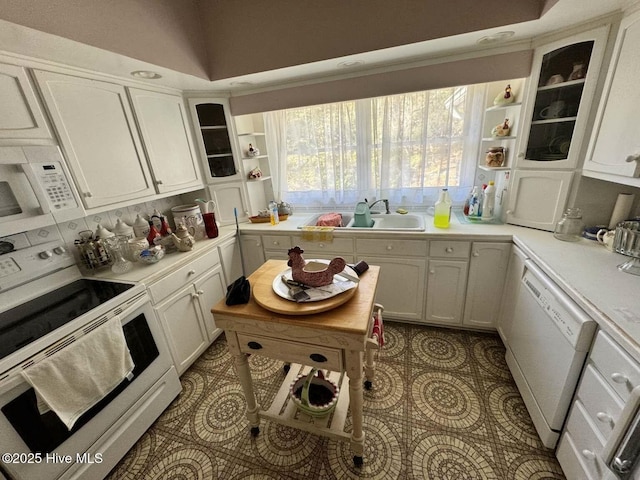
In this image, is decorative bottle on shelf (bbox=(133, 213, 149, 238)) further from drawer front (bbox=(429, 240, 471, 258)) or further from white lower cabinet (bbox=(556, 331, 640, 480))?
white lower cabinet (bbox=(556, 331, 640, 480))

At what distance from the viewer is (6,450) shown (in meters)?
0.98

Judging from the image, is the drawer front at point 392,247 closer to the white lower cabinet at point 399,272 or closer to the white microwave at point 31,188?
the white lower cabinet at point 399,272

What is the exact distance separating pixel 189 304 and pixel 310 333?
1.23 meters

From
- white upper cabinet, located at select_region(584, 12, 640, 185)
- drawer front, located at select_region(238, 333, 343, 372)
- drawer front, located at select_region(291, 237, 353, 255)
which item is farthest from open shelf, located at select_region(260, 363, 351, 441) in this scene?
white upper cabinet, located at select_region(584, 12, 640, 185)

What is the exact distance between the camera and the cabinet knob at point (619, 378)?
854 mm

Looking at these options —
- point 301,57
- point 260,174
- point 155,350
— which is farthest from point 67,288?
point 301,57

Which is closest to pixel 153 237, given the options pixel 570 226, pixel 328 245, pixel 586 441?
pixel 328 245

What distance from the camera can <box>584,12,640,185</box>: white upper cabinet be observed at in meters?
1.18

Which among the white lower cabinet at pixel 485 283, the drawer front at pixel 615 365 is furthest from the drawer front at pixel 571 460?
the white lower cabinet at pixel 485 283

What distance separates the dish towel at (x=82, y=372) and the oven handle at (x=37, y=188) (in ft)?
2.11

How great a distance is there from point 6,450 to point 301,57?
7.88 ft

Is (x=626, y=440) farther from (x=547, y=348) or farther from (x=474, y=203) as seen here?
(x=474, y=203)

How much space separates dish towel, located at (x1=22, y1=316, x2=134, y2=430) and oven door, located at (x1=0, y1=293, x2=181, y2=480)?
2.0 inches

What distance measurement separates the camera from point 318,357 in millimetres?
1117
